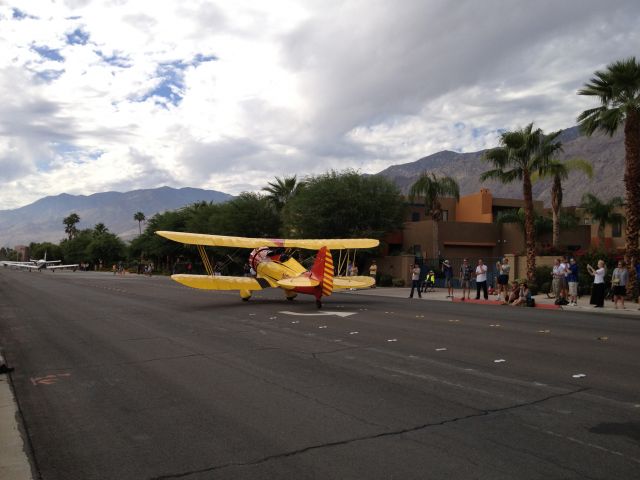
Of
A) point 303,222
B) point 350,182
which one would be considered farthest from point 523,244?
point 303,222

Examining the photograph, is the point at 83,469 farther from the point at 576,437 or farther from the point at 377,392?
the point at 576,437

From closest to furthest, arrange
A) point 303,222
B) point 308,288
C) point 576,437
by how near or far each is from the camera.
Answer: point 576,437
point 308,288
point 303,222

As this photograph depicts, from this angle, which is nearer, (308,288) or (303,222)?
(308,288)

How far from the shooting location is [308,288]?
1873cm

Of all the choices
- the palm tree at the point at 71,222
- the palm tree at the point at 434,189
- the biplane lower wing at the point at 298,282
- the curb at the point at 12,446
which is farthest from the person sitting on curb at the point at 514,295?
the palm tree at the point at 71,222

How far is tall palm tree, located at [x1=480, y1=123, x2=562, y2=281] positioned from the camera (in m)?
27.0

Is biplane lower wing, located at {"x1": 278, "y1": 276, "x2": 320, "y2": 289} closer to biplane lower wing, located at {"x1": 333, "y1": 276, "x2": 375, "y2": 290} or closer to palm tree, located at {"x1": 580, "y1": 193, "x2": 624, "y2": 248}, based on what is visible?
biplane lower wing, located at {"x1": 333, "y1": 276, "x2": 375, "y2": 290}

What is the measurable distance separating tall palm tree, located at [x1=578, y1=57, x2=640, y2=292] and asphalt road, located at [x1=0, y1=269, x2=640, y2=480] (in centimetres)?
1003

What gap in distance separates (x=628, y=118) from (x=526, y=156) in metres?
5.86

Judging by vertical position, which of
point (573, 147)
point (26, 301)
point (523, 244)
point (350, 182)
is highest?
point (573, 147)

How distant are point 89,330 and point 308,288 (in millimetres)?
7661

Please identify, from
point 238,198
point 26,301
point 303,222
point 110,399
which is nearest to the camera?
point 110,399

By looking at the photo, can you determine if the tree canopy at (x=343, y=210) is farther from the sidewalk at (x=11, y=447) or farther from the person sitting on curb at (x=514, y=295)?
the sidewalk at (x=11, y=447)

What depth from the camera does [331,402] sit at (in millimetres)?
6570
